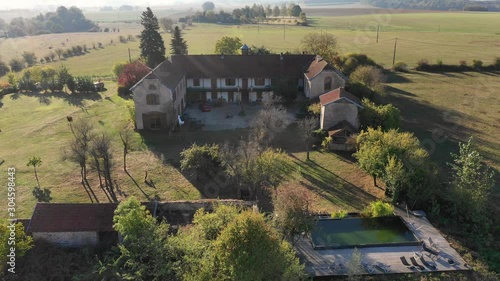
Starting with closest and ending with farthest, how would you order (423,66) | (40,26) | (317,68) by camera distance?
(317,68) → (423,66) → (40,26)

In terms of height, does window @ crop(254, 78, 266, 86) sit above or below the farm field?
below

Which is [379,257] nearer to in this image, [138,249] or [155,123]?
[138,249]

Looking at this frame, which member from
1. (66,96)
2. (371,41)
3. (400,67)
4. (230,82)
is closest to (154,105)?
(230,82)

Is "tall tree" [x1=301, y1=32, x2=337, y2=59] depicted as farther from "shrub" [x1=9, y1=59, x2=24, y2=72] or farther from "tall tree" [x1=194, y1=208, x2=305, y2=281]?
"shrub" [x1=9, y1=59, x2=24, y2=72]

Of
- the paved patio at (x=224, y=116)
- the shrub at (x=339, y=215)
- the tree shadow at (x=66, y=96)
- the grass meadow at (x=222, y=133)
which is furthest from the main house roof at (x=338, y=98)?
the tree shadow at (x=66, y=96)

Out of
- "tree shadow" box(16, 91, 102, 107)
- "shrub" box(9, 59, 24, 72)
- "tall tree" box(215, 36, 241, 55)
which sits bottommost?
"tree shadow" box(16, 91, 102, 107)

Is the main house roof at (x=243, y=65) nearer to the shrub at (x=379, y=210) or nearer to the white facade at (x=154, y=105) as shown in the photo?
the white facade at (x=154, y=105)

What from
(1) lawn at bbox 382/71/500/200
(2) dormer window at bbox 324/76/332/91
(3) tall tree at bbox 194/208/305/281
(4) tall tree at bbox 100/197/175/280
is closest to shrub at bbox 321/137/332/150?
(1) lawn at bbox 382/71/500/200
